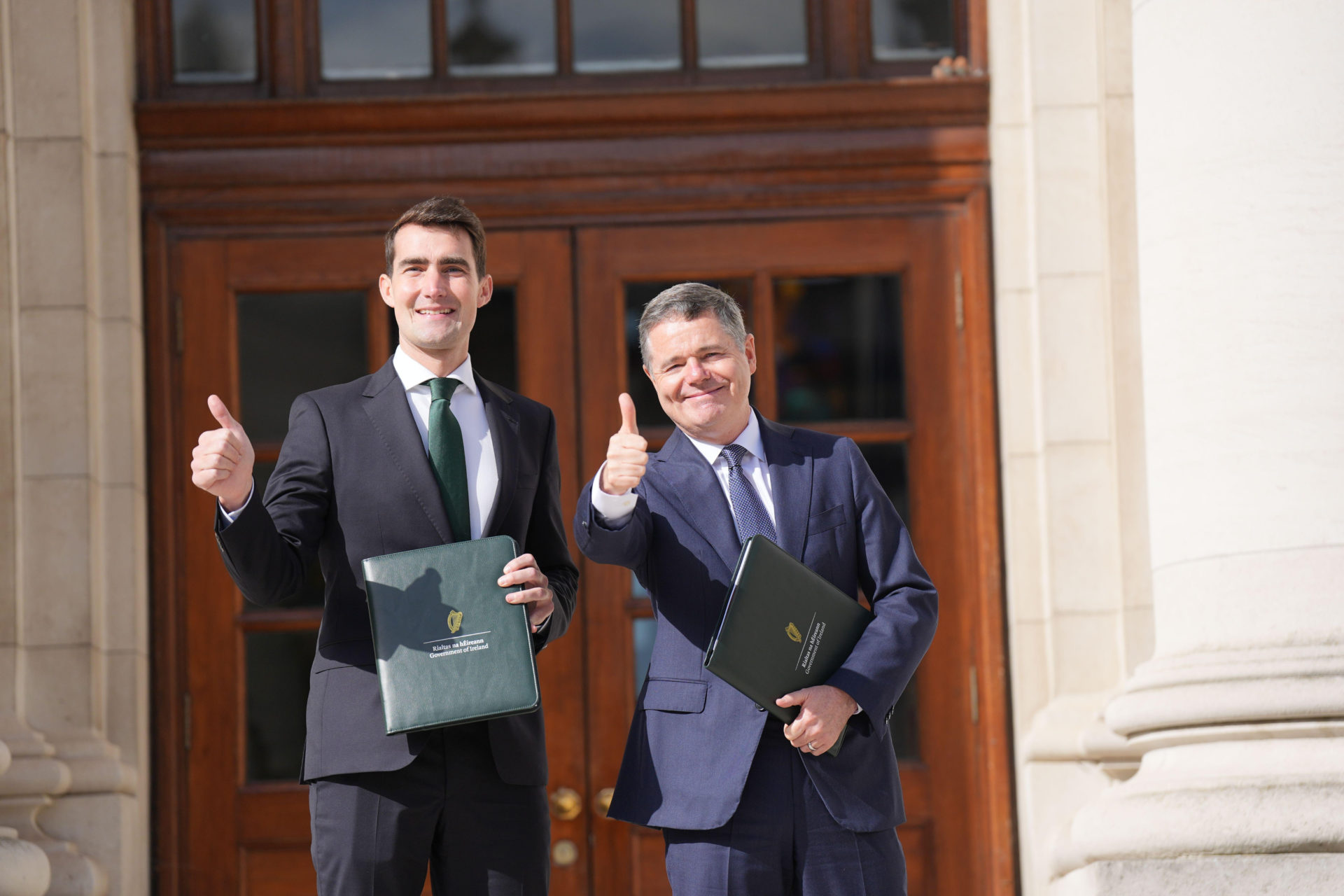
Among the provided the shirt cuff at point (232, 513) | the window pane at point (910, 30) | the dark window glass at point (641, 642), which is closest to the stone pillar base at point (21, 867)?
the dark window glass at point (641, 642)

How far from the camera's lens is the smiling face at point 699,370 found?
128 inches

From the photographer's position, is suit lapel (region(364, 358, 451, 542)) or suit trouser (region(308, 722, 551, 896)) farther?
suit lapel (region(364, 358, 451, 542))

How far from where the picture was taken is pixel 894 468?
5398 millimetres

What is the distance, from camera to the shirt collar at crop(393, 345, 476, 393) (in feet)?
11.0

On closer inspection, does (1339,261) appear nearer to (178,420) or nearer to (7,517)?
(178,420)

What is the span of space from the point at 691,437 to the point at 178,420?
262cm

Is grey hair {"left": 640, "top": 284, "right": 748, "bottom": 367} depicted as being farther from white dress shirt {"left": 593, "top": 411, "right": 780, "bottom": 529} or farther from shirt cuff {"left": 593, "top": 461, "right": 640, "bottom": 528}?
shirt cuff {"left": 593, "top": 461, "right": 640, "bottom": 528}

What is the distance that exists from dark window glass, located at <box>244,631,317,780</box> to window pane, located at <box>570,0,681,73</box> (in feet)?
7.41

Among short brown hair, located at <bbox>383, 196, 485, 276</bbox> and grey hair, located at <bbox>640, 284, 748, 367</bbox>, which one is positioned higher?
short brown hair, located at <bbox>383, 196, 485, 276</bbox>

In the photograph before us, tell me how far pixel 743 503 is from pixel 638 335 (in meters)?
2.23

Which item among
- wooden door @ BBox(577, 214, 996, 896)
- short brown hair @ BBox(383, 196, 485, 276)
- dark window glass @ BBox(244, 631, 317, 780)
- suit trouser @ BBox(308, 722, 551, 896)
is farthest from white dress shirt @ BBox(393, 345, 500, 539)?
dark window glass @ BBox(244, 631, 317, 780)

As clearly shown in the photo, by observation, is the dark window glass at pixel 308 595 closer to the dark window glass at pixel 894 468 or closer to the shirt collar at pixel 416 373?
the dark window glass at pixel 894 468

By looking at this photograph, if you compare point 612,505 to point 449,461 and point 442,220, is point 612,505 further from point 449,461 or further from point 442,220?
point 442,220

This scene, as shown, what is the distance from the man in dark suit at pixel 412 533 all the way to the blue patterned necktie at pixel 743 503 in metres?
0.39
